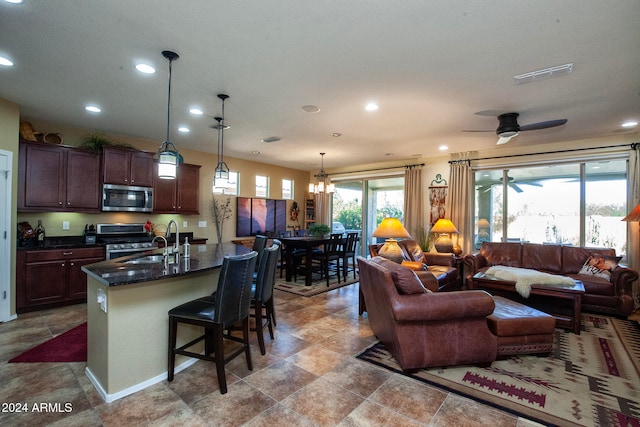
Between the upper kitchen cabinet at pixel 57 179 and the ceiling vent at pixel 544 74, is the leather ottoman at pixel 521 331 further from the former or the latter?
the upper kitchen cabinet at pixel 57 179

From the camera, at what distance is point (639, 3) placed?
1877 millimetres

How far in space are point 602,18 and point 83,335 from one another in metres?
5.37

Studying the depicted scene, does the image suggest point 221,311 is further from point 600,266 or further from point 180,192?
point 600,266

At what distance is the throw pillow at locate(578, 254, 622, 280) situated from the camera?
4.34 m

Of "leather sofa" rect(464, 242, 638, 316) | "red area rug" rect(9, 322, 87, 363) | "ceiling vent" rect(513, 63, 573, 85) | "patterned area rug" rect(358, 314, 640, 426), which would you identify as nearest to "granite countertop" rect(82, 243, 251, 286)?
"red area rug" rect(9, 322, 87, 363)

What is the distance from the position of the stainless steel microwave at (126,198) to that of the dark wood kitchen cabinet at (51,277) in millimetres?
732

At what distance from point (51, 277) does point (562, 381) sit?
593cm

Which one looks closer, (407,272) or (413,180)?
(407,272)

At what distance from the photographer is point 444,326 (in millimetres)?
2613

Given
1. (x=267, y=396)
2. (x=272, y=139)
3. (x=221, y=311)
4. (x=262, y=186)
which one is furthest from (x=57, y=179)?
(x=267, y=396)

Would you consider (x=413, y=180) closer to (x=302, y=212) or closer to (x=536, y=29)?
(x=302, y=212)

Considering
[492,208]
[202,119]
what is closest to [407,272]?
[202,119]

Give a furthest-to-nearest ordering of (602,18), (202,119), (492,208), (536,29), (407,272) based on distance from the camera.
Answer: (492,208) → (202,119) → (407,272) → (536,29) → (602,18)

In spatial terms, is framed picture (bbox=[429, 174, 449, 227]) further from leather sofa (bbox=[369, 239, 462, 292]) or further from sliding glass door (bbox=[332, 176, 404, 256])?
leather sofa (bbox=[369, 239, 462, 292])
